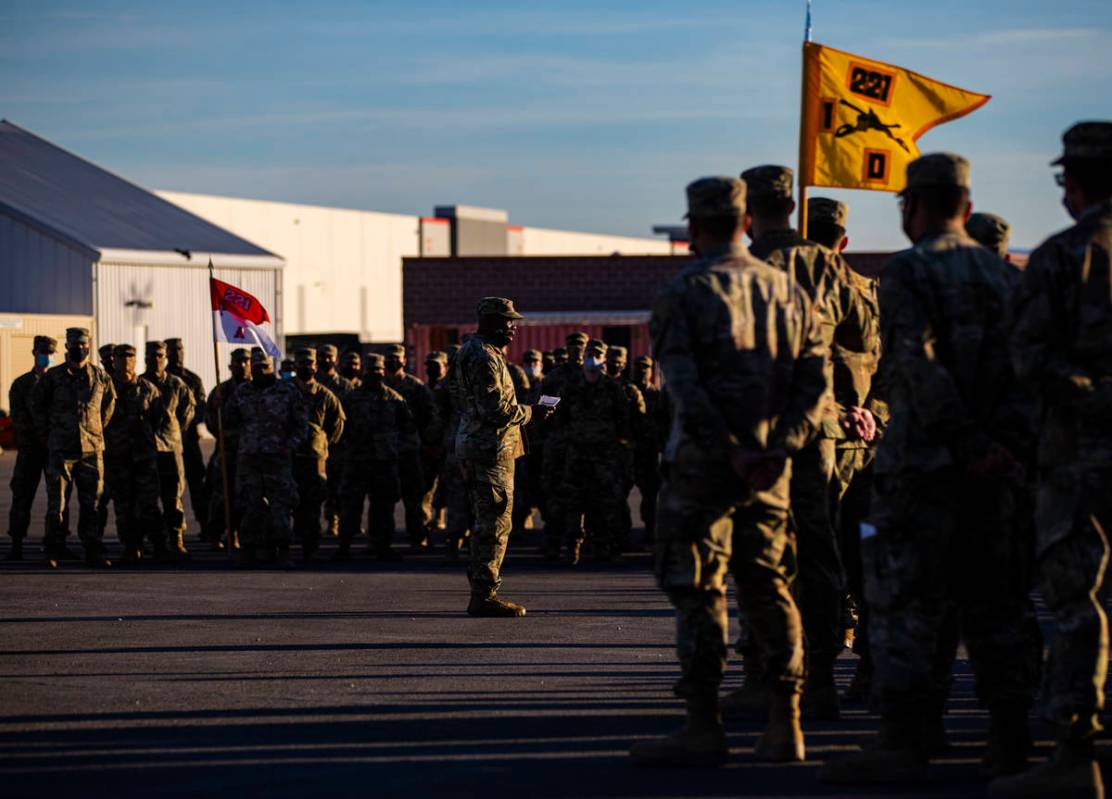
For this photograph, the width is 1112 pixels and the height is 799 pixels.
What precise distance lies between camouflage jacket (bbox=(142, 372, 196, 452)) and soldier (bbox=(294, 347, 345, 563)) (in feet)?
3.73

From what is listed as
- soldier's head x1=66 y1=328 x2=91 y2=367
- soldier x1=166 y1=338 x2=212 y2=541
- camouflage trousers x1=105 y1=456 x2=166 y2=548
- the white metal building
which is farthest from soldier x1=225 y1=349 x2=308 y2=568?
the white metal building

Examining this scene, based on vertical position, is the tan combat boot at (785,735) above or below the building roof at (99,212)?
below

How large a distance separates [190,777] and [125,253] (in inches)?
1412

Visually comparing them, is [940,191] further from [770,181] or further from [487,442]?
[487,442]

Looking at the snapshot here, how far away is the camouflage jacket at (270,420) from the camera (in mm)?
16125

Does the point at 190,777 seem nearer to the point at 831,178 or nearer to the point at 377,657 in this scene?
the point at 377,657

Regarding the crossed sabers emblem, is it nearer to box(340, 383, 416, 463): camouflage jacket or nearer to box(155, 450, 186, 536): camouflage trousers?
box(340, 383, 416, 463): camouflage jacket

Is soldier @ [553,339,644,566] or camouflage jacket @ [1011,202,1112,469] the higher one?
camouflage jacket @ [1011,202,1112,469]

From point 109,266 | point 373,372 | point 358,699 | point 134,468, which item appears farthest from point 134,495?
point 109,266

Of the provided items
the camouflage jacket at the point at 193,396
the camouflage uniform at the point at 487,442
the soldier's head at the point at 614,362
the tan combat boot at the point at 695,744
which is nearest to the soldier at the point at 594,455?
the soldier's head at the point at 614,362

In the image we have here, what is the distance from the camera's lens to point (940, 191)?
6746 millimetres

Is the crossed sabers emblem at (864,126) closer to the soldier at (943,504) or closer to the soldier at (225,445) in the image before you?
the soldier at (943,504)

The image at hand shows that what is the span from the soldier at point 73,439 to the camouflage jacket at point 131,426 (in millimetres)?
301

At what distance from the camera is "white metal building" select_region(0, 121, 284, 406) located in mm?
40781
